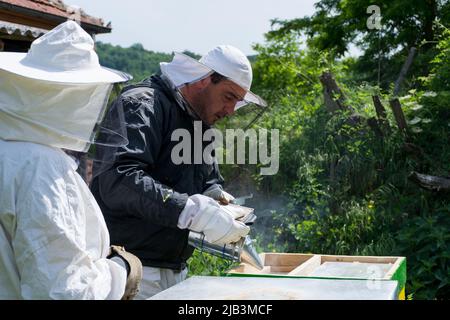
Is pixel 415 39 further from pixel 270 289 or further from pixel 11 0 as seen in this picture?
pixel 270 289

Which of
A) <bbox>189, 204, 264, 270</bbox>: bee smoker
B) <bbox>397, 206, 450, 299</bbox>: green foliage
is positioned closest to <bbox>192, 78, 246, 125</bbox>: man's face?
<bbox>189, 204, 264, 270</bbox>: bee smoker

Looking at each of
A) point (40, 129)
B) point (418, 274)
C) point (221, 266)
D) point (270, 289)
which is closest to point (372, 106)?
point (418, 274)

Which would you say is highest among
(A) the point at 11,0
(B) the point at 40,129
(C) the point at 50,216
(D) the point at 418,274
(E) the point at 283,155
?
(A) the point at 11,0

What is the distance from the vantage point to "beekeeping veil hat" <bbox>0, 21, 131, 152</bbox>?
1.78 metres

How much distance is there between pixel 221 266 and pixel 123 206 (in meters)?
2.63

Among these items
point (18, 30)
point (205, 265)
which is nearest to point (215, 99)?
point (205, 265)

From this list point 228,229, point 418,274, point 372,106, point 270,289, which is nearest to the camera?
point 270,289

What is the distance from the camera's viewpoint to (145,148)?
2744mm

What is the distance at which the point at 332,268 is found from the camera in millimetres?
3148

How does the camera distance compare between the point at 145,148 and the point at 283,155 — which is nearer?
the point at 145,148

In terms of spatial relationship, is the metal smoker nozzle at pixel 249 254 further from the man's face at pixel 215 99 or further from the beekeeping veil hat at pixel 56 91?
the beekeeping veil hat at pixel 56 91

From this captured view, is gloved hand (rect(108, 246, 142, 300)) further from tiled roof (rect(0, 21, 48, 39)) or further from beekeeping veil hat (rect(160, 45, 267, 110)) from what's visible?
tiled roof (rect(0, 21, 48, 39))

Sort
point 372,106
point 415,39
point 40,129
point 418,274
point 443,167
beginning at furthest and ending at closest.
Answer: point 415,39
point 372,106
point 443,167
point 418,274
point 40,129

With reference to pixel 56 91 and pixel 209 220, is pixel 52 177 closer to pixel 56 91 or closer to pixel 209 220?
pixel 56 91
